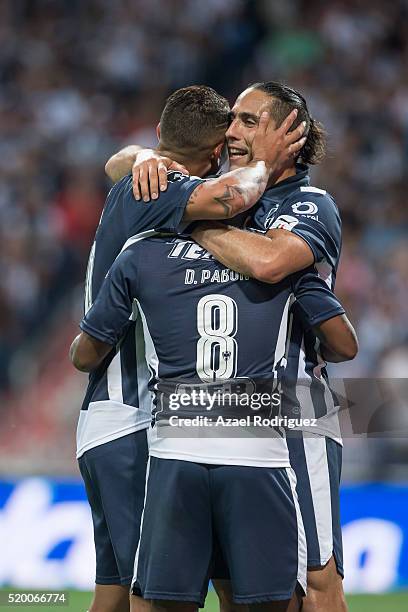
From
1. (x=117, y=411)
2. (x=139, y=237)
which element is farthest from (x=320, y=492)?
(x=139, y=237)

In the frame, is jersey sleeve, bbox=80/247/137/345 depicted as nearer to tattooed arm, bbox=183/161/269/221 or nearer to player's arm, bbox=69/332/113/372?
player's arm, bbox=69/332/113/372

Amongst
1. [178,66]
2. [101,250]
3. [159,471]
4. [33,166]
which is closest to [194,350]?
[159,471]

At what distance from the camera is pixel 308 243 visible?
3.71 m

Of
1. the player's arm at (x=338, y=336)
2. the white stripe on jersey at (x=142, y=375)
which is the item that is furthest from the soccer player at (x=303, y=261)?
the white stripe on jersey at (x=142, y=375)

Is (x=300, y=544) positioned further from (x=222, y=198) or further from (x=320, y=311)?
(x=222, y=198)

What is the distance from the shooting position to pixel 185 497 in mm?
3496

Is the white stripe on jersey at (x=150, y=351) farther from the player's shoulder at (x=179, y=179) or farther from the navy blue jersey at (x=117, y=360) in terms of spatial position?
the player's shoulder at (x=179, y=179)

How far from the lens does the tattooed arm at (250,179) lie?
3.68 m

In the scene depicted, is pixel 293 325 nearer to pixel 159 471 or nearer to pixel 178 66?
pixel 159 471

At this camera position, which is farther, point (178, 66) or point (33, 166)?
point (178, 66)

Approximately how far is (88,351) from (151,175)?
68 cm

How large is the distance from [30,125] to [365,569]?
684 cm

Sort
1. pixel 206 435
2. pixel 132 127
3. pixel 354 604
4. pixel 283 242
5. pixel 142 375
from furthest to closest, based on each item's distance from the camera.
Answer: pixel 132 127, pixel 354 604, pixel 142 375, pixel 283 242, pixel 206 435

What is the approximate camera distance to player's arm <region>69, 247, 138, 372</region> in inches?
146
